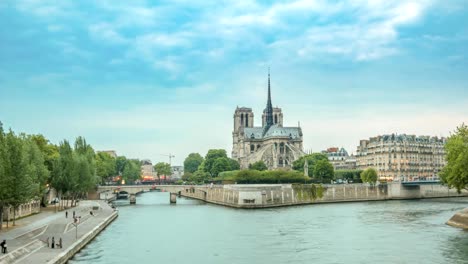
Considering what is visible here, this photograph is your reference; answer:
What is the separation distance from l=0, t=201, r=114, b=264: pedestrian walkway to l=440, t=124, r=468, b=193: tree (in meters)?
42.1

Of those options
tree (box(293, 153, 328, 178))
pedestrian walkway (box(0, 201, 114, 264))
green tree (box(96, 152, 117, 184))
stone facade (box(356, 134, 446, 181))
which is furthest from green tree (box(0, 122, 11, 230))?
stone facade (box(356, 134, 446, 181))

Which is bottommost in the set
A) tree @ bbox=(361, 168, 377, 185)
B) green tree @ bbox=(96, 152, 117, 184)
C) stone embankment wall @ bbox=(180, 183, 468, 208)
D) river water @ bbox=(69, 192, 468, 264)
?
river water @ bbox=(69, 192, 468, 264)

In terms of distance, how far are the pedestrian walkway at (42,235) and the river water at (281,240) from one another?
2.08 m

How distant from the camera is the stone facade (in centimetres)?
18638

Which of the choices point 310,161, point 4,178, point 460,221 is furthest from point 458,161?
point 310,161

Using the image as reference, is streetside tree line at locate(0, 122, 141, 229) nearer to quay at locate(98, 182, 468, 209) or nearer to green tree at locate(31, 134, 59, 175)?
green tree at locate(31, 134, 59, 175)

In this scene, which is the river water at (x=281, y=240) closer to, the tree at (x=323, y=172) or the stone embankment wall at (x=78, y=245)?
the stone embankment wall at (x=78, y=245)

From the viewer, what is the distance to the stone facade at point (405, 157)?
18638 cm

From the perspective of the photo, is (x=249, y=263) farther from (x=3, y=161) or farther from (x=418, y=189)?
(x=418, y=189)

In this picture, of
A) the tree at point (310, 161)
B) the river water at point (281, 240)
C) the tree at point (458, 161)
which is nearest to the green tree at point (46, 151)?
the river water at point (281, 240)

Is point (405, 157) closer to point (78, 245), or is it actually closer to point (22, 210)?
point (22, 210)

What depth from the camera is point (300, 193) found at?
12225 centimetres

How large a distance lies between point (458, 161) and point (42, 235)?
47541 millimetres

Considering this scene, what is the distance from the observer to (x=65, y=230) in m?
59.0
